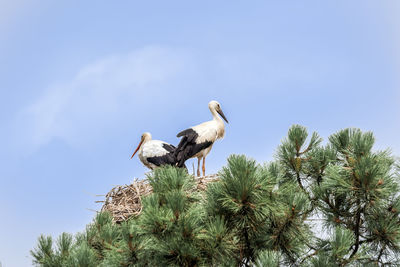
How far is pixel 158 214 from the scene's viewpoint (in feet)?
19.4

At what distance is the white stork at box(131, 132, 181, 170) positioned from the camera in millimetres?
11688

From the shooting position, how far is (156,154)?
1196 centimetres

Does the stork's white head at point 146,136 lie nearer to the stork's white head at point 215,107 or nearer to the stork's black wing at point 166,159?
the stork's black wing at point 166,159

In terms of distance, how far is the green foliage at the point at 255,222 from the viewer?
594 cm

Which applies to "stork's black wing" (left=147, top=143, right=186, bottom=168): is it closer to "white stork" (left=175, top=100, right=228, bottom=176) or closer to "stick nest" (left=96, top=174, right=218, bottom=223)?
"white stork" (left=175, top=100, right=228, bottom=176)

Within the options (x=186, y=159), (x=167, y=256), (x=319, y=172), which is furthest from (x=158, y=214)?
(x=186, y=159)

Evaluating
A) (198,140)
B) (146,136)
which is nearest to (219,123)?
(198,140)

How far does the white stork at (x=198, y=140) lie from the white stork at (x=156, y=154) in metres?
0.32

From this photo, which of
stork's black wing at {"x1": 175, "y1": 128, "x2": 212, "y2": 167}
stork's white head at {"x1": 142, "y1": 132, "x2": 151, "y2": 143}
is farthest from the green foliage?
stork's white head at {"x1": 142, "y1": 132, "x2": 151, "y2": 143}

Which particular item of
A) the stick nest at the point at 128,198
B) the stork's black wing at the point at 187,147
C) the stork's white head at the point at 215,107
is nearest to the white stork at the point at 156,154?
the stork's black wing at the point at 187,147

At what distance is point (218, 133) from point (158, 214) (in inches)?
238

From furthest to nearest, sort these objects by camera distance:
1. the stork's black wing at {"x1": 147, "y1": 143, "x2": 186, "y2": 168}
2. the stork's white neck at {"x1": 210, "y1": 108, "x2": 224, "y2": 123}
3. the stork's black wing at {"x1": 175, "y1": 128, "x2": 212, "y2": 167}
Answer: the stork's white neck at {"x1": 210, "y1": 108, "x2": 224, "y2": 123} < the stork's black wing at {"x1": 147, "y1": 143, "x2": 186, "y2": 168} < the stork's black wing at {"x1": 175, "y1": 128, "x2": 212, "y2": 167}

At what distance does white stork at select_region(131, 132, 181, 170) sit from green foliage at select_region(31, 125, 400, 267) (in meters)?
3.90

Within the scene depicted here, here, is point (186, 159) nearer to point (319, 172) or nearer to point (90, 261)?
point (319, 172)
